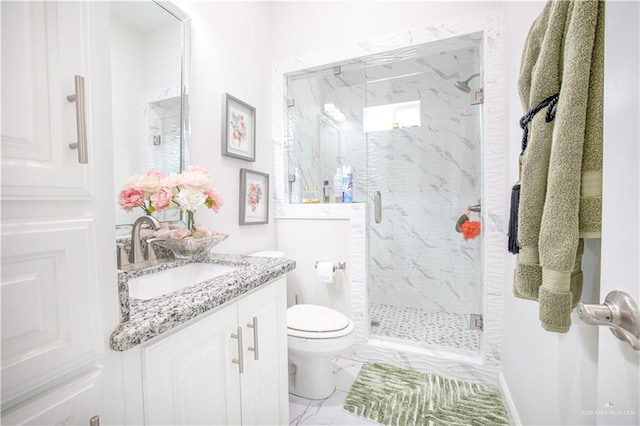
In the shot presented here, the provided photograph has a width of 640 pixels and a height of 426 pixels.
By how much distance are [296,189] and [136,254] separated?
1.28 metres

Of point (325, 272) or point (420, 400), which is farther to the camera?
point (325, 272)

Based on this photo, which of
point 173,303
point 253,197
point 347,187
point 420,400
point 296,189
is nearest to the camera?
point 173,303

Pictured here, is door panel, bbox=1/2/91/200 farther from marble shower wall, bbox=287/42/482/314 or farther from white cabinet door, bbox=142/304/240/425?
marble shower wall, bbox=287/42/482/314

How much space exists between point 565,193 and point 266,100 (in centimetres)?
191

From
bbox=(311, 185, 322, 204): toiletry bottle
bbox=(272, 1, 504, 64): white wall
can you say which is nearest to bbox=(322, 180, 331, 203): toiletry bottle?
bbox=(311, 185, 322, 204): toiletry bottle

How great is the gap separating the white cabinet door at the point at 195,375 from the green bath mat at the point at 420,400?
0.89 meters

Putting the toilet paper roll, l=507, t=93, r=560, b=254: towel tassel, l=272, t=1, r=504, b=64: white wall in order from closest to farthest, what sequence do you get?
l=507, t=93, r=560, b=254: towel tassel, l=272, t=1, r=504, b=64: white wall, the toilet paper roll

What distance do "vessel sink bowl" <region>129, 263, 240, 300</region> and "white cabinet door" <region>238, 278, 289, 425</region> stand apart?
0.70 feet

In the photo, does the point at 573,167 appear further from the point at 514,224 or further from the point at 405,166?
the point at 405,166

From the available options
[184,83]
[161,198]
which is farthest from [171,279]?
[184,83]

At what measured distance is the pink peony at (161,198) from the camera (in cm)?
101

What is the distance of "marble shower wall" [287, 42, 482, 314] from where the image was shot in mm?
2160

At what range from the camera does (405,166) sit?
252 cm

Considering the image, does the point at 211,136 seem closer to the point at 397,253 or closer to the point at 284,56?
the point at 284,56
